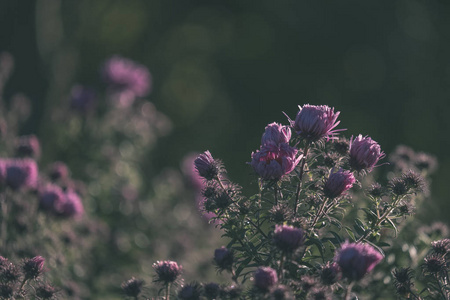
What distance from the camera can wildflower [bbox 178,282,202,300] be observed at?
1920mm

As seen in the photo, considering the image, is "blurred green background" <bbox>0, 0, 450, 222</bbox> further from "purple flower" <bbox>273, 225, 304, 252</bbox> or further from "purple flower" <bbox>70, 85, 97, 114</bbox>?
"purple flower" <bbox>273, 225, 304, 252</bbox>

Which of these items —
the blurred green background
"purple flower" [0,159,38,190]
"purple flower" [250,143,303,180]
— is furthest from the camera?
the blurred green background

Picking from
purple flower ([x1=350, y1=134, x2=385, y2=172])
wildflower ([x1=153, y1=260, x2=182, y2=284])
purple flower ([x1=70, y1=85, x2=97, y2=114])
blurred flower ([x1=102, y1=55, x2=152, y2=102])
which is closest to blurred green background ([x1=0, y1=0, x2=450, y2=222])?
blurred flower ([x1=102, y1=55, x2=152, y2=102])

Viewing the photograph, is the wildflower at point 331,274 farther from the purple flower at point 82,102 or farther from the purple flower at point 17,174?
the purple flower at point 82,102

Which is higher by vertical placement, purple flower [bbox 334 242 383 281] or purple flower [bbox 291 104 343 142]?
purple flower [bbox 291 104 343 142]

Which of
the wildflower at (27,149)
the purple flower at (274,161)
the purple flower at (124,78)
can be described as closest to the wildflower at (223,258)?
the purple flower at (274,161)

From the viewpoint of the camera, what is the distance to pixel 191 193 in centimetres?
507

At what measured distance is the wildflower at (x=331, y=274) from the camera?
5.79 ft

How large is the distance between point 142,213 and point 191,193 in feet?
2.35

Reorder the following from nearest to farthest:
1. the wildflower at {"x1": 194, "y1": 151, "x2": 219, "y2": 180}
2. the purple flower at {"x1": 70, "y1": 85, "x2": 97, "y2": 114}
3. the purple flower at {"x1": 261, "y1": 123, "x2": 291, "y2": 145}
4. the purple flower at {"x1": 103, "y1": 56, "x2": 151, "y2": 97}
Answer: the purple flower at {"x1": 261, "y1": 123, "x2": 291, "y2": 145} < the wildflower at {"x1": 194, "y1": 151, "x2": 219, "y2": 180} < the purple flower at {"x1": 70, "y1": 85, "x2": 97, "y2": 114} < the purple flower at {"x1": 103, "y1": 56, "x2": 151, "y2": 97}

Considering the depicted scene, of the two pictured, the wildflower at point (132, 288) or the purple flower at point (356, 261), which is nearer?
the purple flower at point (356, 261)

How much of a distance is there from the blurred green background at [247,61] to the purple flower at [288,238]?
17.1 feet

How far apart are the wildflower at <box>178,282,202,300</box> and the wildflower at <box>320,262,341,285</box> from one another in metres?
0.45

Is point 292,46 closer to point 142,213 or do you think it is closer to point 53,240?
point 142,213
